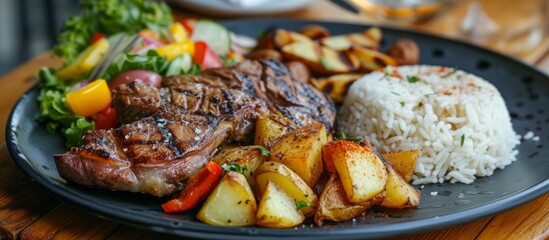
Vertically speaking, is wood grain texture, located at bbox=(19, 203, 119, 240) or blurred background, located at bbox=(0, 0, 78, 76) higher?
wood grain texture, located at bbox=(19, 203, 119, 240)

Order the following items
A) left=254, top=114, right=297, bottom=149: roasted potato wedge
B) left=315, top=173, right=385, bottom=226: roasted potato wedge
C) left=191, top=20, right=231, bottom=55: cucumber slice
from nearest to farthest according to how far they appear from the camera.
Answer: left=315, top=173, right=385, bottom=226: roasted potato wedge, left=254, top=114, right=297, bottom=149: roasted potato wedge, left=191, top=20, right=231, bottom=55: cucumber slice

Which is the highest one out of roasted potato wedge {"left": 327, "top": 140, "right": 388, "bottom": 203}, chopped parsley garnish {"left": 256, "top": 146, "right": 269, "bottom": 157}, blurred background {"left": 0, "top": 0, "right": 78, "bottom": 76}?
roasted potato wedge {"left": 327, "top": 140, "right": 388, "bottom": 203}

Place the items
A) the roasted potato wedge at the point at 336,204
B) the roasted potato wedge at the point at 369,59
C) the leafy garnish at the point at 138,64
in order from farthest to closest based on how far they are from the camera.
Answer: the roasted potato wedge at the point at 369,59 → the leafy garnish at the point at 138,64 → the roasted potato wedge at the point at 336,204

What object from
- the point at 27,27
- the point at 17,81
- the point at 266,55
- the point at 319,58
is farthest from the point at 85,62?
the point at 27,27

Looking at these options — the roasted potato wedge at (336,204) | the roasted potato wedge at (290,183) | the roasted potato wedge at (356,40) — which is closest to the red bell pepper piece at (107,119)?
the roasted potato wedge at (290,183)

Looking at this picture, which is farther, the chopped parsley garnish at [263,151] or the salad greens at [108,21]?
the salad greens at [108,21]

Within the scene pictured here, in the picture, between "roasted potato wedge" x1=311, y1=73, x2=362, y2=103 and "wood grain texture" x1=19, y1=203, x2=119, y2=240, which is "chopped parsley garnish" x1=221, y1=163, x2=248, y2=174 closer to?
"wood grain texture" x1=19, y1=203, x2=119, y2=240

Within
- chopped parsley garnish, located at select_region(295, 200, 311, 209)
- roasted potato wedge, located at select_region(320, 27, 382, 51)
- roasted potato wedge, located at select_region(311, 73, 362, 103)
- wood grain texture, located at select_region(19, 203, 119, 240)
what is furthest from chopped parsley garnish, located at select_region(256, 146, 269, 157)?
roasted potato wedge, located at select_region(320, 27, 382, 51)

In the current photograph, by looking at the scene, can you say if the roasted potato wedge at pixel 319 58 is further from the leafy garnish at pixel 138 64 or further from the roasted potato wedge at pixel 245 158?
the roasted potato wedge at pixel 245 158

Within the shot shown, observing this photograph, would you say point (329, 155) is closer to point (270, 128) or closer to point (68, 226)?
point (270, 128)
